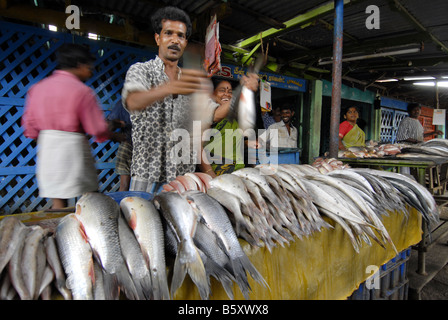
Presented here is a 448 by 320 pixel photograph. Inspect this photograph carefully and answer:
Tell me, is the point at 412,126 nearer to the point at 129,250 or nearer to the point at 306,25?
the point at 306,25

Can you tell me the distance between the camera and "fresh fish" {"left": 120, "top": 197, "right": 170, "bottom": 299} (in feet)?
3.41

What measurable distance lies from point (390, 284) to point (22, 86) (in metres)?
5.54

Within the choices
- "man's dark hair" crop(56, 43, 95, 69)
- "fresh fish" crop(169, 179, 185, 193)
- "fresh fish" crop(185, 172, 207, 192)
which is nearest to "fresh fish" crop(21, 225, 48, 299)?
"fresh fish" crop(169, 179, 185, 193)

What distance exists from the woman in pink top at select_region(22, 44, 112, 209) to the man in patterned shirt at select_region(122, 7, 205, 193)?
526 mm

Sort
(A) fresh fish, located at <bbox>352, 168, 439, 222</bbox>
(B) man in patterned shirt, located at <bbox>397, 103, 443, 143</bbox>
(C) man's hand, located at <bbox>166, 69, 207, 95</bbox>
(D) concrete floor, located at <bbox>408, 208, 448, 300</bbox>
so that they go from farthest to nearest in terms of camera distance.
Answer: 1. (B) man in patterned shirt, located at <bbox>397, 103, 443, 143</bbox>
2. (D) concrete floor, located at <bbox>408, 208, 448, 300</bbox>
3. (A) fresh fish, located at <bbox>352, 168, 439, 222</bbox>
4. (C) man's hand, located at <bbox>166, 69, 207, 95</bbox>

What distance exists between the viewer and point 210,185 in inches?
67.9

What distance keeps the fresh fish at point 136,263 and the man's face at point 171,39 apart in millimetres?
1591

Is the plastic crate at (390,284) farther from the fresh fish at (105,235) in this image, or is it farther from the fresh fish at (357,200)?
the fresh fish at (105,235)

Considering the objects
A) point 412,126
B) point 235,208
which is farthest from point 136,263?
point 412,126

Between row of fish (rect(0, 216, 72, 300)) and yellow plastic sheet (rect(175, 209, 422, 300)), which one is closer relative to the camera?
row of fish (rect(0, 216, 72, 300))

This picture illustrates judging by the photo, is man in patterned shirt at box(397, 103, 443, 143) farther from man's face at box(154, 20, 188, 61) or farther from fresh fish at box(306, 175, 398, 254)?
man's face at box(154, 20, 188, 61)

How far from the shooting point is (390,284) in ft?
8.33

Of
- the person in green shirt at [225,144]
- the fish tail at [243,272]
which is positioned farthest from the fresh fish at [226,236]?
the person in green shirt at [225,144]
